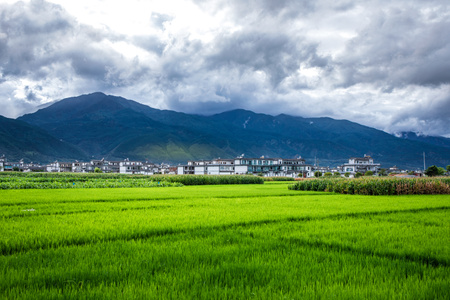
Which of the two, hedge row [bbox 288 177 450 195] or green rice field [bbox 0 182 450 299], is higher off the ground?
green rice field [bbox 0 182 450 299]

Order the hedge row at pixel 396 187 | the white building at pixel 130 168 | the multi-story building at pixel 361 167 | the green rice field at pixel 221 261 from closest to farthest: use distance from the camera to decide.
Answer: the green rice field at pixel 221 261, the hedge row at pixel 396 187, the multi-story building at pixel 361 167, the white building at pixel 130 168

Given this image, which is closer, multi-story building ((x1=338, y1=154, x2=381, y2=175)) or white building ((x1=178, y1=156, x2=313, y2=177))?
white building ((x1=178, y1=156, x2=313, y2=177))

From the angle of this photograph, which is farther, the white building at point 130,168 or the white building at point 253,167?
the white building at point 130,168

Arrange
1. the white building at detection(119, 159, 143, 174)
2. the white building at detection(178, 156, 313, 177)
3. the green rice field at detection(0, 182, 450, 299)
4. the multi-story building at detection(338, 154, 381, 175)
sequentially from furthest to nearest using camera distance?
the white building at detection(119, 159, 143, 174), the multi-story building at detection(338, 154, 381, 175), the white building at detection(178, 156, 313, 177), the green rice field at detection(0, 182, 450, 299)

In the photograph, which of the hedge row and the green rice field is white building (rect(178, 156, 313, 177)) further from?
the green rice field

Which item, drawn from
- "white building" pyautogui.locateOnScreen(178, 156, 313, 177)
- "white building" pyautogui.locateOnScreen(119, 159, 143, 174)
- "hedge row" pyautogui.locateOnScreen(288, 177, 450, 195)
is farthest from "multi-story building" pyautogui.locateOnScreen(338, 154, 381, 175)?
"hedge row" pyautogui.locateOnScreen(288, 177, 450, 195)

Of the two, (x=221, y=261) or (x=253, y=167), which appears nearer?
(x=221, y=261)

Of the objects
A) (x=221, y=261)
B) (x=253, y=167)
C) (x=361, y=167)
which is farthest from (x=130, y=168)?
(x=221, y=261)

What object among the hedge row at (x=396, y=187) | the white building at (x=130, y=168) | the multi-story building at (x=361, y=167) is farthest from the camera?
the white building at (x=130, y=168)

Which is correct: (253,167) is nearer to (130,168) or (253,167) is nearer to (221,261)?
(130,168)

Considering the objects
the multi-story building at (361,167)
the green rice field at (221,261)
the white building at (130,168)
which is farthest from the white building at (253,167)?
the green rice field at (221,261)

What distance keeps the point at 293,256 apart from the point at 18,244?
5387 millimetres

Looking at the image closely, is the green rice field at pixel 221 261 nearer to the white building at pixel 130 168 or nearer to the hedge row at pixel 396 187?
the hedge row at pixel 396 187

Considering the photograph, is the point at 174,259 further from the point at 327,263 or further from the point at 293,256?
the point at 327,263
